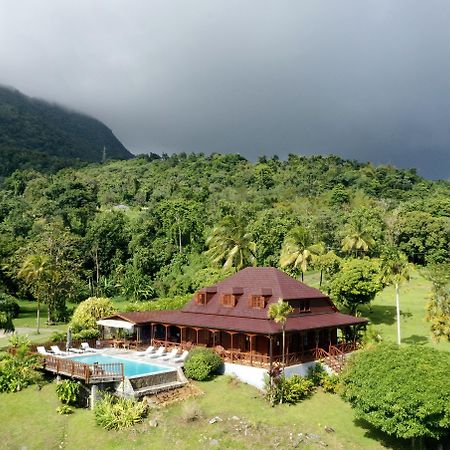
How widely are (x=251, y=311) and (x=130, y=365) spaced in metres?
8.97

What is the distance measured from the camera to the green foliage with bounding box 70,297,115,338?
145ft

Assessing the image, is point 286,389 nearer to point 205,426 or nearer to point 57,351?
point 205,426

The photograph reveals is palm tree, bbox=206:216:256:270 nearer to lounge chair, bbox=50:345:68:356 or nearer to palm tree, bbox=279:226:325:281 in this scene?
palm tree, bbox=279:226:325:281

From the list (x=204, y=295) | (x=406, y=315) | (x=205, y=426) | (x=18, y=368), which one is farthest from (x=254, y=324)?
(x=406, y=315)

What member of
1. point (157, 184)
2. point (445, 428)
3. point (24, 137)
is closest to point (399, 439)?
point (445, 428)

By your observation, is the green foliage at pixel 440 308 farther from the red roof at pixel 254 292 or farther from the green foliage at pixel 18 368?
the green foliage at pixel 18 368

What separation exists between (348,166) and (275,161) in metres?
22.1

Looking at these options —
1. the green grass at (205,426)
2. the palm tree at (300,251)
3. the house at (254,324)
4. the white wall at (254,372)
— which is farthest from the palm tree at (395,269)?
the green grass at (205,426)

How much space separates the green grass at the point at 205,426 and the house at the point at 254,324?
129 inches

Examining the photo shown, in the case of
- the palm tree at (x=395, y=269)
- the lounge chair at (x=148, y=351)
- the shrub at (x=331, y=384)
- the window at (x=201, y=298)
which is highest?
the palm tree at (x=395, y=269)

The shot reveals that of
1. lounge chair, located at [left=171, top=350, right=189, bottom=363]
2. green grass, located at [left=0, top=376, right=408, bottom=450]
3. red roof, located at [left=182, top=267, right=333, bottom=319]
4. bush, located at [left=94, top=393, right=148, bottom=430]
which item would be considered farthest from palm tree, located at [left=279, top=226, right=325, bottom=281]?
bush, located at [left=94, top=393, right=148, bottom=430]

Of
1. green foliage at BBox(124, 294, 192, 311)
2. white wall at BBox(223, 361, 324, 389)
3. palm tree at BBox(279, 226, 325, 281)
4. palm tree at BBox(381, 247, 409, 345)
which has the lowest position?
white wall at BBox(223, 361, 324, 389)

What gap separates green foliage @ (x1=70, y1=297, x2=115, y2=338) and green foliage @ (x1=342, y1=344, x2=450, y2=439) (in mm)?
24665

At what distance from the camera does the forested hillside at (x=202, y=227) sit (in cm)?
6297
